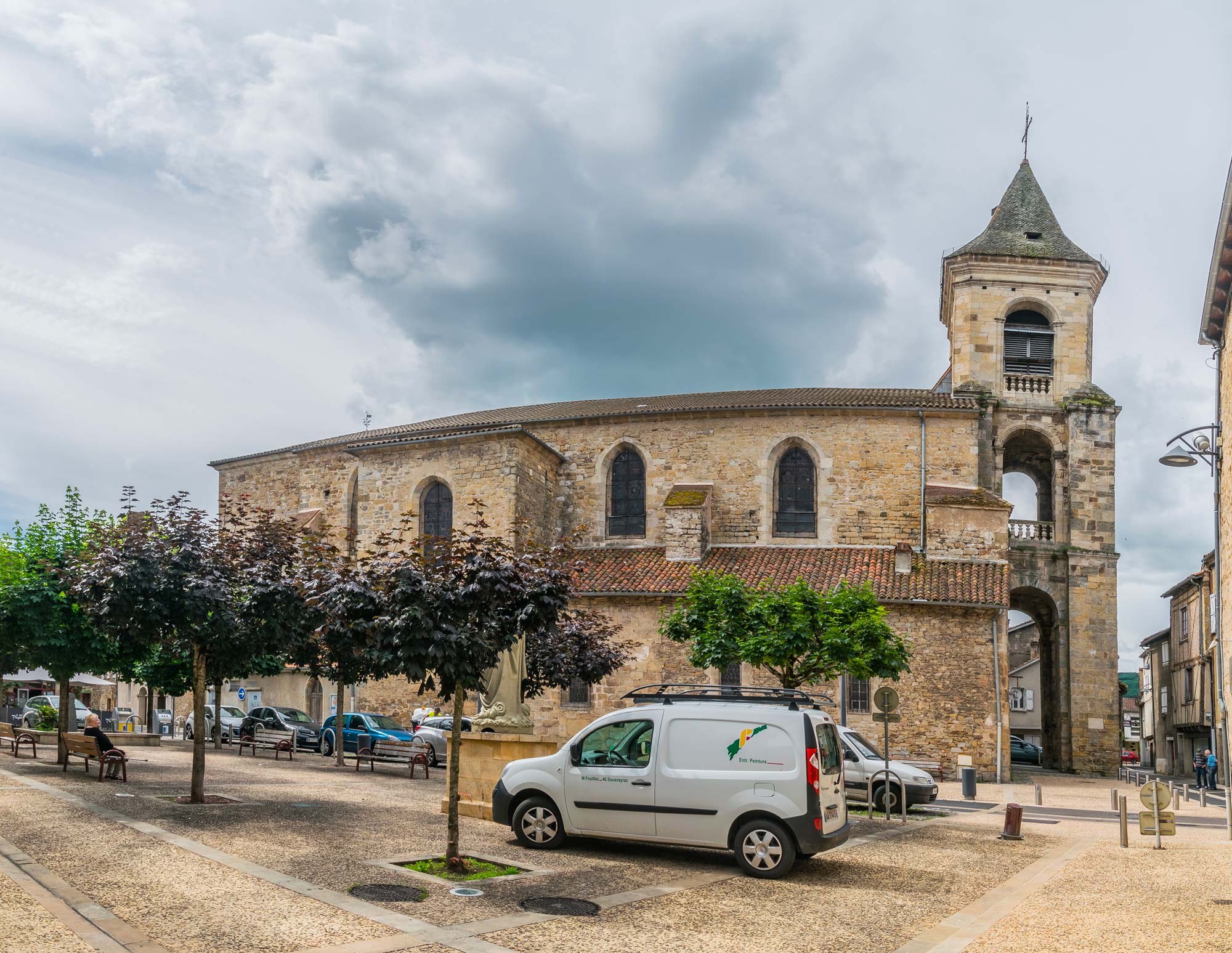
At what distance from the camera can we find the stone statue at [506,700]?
1429cm

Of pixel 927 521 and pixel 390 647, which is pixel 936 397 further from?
pixel 390 647

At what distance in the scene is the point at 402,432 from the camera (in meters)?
35.0

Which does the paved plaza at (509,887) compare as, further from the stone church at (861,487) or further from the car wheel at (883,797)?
the stone church at (861,487)

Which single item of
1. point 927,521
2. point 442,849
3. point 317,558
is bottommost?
point 442,849

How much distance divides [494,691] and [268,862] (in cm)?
530

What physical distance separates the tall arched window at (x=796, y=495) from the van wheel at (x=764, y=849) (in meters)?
20.6

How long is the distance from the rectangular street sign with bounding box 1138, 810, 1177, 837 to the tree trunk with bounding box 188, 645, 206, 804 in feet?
37.4

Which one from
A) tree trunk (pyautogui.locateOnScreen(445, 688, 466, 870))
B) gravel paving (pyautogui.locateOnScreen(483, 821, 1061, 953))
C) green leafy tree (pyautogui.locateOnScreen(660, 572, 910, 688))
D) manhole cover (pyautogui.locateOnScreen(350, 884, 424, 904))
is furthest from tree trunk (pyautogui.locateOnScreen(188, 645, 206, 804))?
green leafy tree (pyautogui.locateOnScreen(660, 572, 910, 688))

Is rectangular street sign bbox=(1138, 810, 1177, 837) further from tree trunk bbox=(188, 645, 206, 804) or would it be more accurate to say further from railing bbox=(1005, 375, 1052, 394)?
railing bbox=(1005, 375, 1052, 394)

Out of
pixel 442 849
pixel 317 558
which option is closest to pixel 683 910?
pixel 442 849

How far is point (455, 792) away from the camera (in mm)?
9836

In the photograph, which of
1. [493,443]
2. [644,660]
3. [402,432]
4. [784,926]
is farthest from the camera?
[402,432]

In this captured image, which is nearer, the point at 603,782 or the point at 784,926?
the point at 784,926

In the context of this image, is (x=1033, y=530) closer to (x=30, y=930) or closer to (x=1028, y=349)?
(x=1028, y=349)
